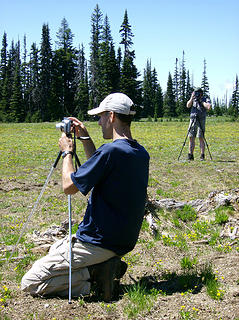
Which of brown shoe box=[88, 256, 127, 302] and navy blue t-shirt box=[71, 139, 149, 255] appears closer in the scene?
navy blue t-shirt box=[71, 139, 149, 255]

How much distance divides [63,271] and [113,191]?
3.59 ft

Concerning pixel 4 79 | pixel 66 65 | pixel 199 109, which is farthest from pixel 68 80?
pixel 199 109

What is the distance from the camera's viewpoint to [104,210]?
3.88 metres

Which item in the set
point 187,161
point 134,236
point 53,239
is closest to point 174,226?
point 53,239

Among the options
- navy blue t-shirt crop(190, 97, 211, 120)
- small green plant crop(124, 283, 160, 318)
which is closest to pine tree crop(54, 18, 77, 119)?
navy blue t-shirt crop(190, 97, 211, 120)

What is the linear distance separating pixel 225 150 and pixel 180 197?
9879 mm

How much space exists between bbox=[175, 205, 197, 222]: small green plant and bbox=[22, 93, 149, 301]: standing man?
3105 mm

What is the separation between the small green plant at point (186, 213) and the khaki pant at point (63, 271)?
10.7 feet

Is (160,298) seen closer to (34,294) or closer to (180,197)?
(34,294)

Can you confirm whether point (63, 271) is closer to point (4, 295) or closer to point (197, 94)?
point (4, 295)

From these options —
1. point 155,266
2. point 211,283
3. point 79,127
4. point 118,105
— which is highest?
point 118,105

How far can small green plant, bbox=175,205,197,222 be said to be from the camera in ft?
23.1

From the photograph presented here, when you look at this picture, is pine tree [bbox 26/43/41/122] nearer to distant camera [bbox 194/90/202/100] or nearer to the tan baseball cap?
distant camera [bbox 194/90/202/100]

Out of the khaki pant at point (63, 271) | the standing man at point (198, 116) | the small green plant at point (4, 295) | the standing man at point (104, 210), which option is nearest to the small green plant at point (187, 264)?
the standing man at point (104, 210)
